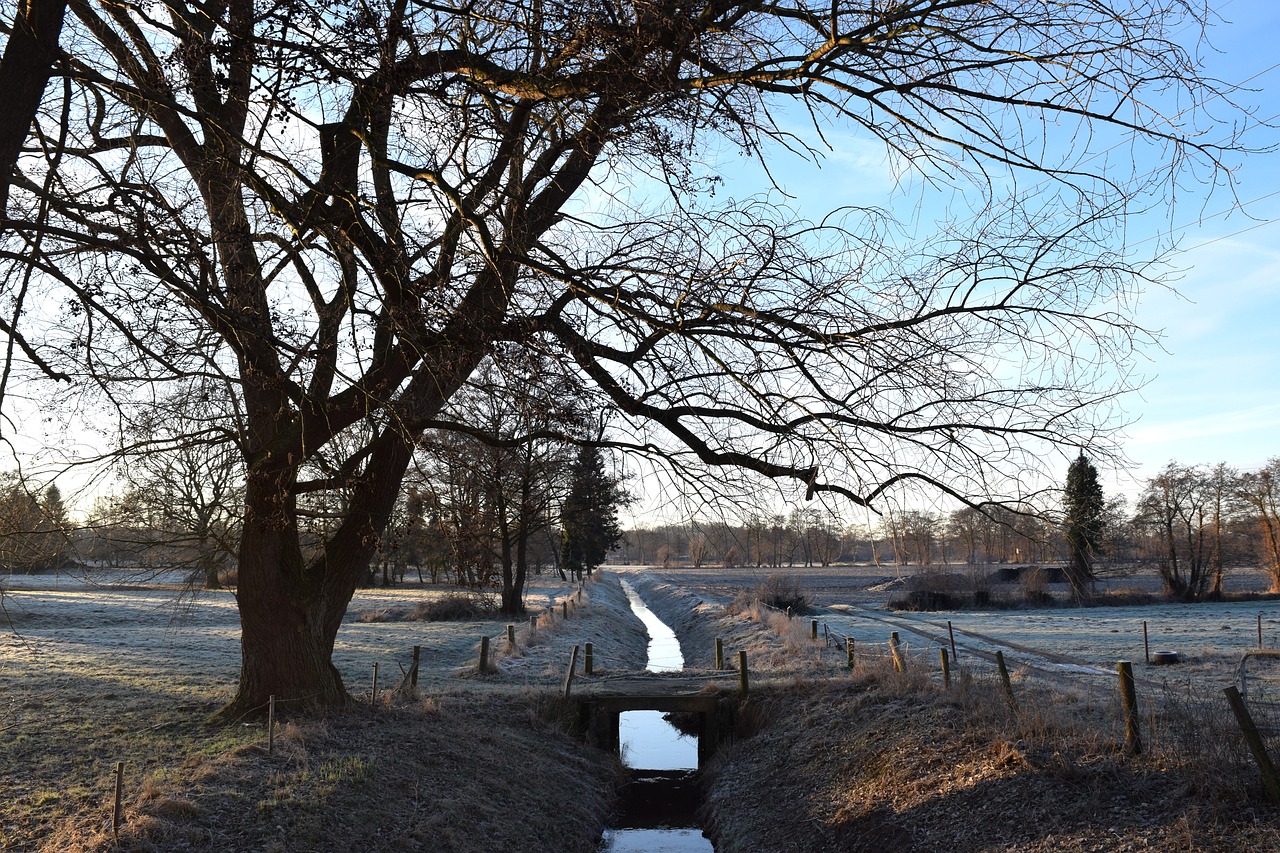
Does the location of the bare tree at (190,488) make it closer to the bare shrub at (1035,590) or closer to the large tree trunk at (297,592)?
the large tree trunk at (297,592)

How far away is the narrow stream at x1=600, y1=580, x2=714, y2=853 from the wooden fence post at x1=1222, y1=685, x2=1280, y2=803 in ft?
22.0

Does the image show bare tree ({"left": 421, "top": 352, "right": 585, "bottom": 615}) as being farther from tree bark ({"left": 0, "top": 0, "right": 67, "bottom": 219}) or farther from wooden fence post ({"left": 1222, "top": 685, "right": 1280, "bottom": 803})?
wooden fence post ({"left": 1222, "top": 685, "right": 1280, "bottom": 803})

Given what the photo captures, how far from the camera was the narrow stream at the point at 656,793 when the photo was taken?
12451 millimetres

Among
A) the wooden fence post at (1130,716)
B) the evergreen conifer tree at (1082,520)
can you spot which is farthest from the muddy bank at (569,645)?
the evergreen conifer tree at (1082,520)

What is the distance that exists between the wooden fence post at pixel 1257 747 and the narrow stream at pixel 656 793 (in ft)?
22.0

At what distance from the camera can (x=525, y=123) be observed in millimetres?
6238

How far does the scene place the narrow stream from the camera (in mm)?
12451

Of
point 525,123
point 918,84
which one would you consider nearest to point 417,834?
point 525,123

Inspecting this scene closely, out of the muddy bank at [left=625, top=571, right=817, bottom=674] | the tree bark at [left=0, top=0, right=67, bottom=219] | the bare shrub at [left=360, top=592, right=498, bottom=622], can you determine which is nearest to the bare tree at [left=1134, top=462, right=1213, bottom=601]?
the muddy bank at [left=625, top=571, right=817, bottom=674]

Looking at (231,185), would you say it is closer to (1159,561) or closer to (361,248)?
(361,248)

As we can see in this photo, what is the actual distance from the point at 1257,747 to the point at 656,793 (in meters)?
9.74

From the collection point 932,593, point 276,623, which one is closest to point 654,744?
point 276,623

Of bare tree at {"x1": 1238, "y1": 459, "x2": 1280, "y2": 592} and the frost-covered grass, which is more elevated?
bare tree at {"x1": 1238, "y1": 459, "x2": 1280, "y2": 592}

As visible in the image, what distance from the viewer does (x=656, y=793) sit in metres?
15.3
